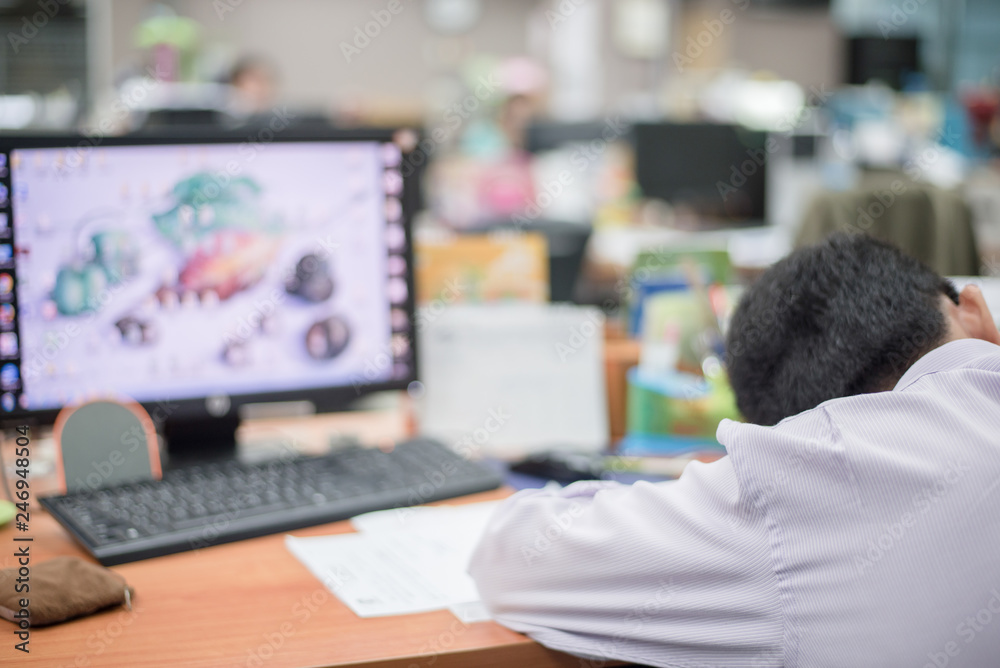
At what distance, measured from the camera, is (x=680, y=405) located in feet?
4.62

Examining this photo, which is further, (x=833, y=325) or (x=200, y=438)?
(x=200, y=438)

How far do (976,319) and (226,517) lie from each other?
790 mm

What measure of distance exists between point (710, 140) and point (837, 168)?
661 mm

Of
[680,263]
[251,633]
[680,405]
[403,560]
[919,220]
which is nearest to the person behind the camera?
[251,633]

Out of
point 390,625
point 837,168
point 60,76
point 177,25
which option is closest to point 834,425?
point 390,625

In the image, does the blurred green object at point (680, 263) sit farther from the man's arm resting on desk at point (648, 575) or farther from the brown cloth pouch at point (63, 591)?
the brown cloth pouch at point (63, 591)

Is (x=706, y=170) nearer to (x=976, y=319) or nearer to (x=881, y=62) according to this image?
(x=976, y=319)

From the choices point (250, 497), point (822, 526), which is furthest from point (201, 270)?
point (822, 526)

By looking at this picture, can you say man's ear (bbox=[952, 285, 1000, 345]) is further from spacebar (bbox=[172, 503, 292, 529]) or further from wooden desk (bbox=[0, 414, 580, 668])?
spacebar (bbox=[172, 503, 292, 529])

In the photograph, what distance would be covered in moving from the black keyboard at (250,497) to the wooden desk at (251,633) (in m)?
0.04

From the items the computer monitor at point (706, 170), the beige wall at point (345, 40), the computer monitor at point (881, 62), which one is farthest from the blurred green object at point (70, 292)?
the computer monitor at point (881, 62)

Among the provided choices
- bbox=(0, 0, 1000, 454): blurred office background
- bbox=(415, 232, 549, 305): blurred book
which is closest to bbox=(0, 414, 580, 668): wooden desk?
bbox=(0, 0, 1000, 454): blurred office background

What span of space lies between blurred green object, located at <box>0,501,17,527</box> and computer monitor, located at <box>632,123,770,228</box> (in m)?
3.29

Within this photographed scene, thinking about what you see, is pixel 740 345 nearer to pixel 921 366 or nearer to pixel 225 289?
pixel 921 366
